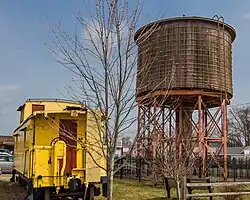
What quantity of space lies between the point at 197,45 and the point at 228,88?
117 inches

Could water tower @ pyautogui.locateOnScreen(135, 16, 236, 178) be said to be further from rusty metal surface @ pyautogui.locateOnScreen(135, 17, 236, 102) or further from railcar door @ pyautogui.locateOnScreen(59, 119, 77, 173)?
railcar door @ pyautogui.locateOnScreen(59, 119, 77, 173)

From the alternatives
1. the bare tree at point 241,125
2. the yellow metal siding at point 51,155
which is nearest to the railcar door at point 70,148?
the yellow metal siding at point 51,155

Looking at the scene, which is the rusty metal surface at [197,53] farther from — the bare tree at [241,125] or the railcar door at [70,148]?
the bare tree at [241,125]

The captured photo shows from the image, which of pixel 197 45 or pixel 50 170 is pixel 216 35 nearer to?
pixel 197 45

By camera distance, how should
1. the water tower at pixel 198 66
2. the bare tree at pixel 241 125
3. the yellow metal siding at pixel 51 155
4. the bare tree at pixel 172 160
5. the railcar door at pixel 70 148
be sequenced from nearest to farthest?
the yellow metal siding at pixel 51 155 → the railcar door at pixel 70 148 → the bare tree at pixel 172 160 → the water tower at pixel 198 66 → the bare tree at pixel 241 125

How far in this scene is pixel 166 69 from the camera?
19.4 metres

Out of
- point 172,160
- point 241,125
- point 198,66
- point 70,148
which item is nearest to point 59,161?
point 70,148

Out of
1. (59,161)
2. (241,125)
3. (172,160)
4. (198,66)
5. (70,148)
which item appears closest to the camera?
(59,161)

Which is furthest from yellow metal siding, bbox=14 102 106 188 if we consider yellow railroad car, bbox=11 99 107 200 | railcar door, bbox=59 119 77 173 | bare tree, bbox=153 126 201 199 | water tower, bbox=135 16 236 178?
water tower, bbox=135 16 236 178

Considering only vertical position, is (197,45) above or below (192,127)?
above

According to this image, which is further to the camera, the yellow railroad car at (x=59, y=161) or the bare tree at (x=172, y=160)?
the bare tree at (x=172, y=160)

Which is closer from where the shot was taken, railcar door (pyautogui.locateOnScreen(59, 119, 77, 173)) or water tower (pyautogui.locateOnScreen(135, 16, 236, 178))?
railcar door (pyautogui.locateOnScreen(59, 119, 77, 173))

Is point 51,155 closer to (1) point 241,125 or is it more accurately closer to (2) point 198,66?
(2) point 198,66

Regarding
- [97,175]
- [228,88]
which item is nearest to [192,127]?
[228,88]
